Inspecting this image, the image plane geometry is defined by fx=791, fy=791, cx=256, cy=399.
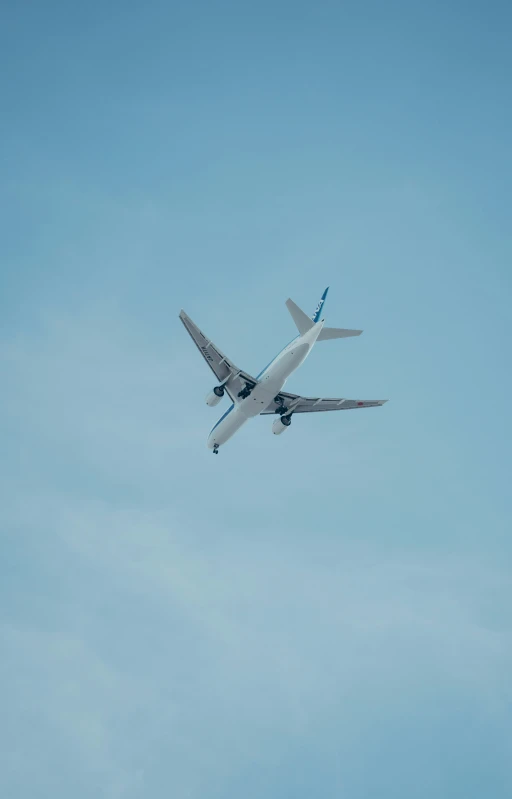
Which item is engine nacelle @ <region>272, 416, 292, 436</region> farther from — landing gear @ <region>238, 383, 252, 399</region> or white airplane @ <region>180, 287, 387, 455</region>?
landing gear @ <region>238, 383, 252, 399</region>

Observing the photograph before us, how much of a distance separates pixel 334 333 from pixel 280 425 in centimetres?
→ 992

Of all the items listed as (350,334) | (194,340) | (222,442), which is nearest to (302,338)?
(350,334)

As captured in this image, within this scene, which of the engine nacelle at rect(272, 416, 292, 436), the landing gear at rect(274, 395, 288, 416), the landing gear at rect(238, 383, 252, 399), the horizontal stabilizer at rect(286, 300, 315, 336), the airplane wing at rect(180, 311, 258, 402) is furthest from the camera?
the landing gear at rect(274, 395, 288, 416)

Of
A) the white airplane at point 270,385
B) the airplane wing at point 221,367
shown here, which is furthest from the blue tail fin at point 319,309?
the airplane wing at point 221,367

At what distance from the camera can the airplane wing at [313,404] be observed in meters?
57.7

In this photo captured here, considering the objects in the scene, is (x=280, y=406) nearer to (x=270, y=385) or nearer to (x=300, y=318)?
(x=270, y=385)

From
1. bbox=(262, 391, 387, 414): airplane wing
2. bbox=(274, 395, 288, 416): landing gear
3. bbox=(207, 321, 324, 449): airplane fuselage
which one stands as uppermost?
bbox=(262, 391, 387, 414): airplane wing

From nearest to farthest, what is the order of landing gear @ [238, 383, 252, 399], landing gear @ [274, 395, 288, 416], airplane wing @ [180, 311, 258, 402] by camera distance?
airplane wing @ [180, 311, 258, 402] < landing gear @ [238, 383, 252, 399] < landing gear @ [274, 395, 288, 416]

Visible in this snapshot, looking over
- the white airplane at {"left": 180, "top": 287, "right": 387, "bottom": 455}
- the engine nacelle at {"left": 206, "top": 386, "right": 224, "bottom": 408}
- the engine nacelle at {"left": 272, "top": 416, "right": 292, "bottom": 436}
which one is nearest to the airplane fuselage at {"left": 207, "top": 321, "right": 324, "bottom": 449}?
the white airplane at {"left": 180, "top": 287, "right": 387, "bottom": 455}

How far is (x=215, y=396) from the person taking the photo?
5309 centimetres

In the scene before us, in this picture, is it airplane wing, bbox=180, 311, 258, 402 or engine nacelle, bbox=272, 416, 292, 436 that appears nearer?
airplane wing, bbox=180, 311, 258, 402

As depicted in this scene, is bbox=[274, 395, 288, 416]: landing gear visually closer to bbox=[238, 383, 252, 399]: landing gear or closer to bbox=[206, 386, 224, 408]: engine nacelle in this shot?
bbox=[238, 383, 252, 399]: landing gear

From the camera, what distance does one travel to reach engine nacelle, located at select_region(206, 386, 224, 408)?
5303 cm

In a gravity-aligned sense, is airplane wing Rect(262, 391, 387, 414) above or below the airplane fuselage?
above
